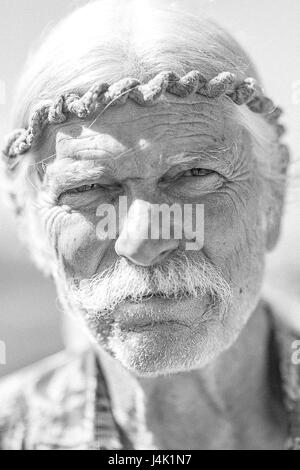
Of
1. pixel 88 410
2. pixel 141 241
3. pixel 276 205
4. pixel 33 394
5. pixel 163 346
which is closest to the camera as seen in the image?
pixel 141 241

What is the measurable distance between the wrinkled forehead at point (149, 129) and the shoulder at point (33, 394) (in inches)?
37.7

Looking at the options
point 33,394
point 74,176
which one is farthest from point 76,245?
point 33,394

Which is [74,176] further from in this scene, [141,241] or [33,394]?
[33,394]

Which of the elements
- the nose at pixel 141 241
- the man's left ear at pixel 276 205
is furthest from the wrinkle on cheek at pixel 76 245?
the man's left ear at pixel 276 205

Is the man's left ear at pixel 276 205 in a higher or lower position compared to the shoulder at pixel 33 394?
higher

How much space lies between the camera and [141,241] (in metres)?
1.46

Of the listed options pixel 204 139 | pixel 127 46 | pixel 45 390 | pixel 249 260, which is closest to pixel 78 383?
pixel 45 390

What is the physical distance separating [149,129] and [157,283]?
40cm

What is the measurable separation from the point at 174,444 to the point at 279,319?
1.88ft

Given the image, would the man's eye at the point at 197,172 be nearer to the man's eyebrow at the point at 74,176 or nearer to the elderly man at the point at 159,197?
the elderly man at the point at 159,197

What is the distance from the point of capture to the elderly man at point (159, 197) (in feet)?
5.02

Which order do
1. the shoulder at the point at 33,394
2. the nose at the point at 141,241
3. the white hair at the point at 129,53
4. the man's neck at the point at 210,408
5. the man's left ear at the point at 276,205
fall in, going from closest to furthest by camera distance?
the nose at the point at 141,241 < the white hair at the point at 129,53 < the man's left ear at the point at 276,205 < the man's neck at the point at 210,408 < the shoulder at the point at 33,394

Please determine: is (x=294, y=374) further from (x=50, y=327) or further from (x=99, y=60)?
(x=50, y=327)

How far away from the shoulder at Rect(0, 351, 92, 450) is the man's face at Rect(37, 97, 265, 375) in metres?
0.54
